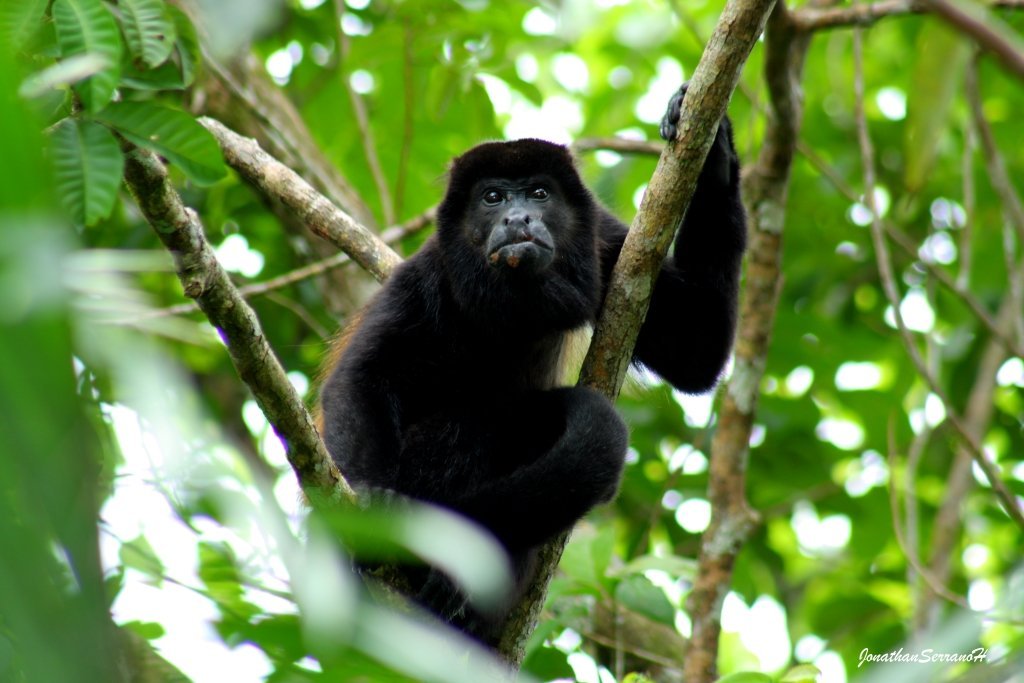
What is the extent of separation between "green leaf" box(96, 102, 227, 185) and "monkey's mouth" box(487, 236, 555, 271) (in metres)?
1.09

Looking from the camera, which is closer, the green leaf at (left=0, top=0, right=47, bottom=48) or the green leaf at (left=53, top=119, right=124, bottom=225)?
the green leaf at (left=0, top=0, right=47, bottom=48)

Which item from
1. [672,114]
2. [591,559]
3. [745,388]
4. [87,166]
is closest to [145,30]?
[87,166]

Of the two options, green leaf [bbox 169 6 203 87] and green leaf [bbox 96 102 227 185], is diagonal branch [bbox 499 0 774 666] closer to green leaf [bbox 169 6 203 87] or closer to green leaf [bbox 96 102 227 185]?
green leaf [bbox 96 102 227 185]

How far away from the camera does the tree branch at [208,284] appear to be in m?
1.87

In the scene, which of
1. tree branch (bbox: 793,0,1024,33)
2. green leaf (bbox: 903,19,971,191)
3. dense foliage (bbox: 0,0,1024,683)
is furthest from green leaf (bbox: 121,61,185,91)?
tree branch (bbox: 793,0,1024,33)

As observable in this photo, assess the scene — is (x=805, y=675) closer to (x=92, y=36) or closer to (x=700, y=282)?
(x=700, y=282)

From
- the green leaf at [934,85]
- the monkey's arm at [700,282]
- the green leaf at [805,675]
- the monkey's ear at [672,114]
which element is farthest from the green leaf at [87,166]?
the green leaf at [805,675]

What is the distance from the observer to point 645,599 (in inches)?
137

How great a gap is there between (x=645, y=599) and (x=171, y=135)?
2.11m

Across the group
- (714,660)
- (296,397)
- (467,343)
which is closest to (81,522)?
(296,397)

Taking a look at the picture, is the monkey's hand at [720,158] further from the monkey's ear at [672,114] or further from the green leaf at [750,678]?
the green leaf at [750,678]

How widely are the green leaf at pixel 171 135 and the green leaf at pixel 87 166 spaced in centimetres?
5

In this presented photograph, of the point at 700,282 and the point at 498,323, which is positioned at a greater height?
the point at 700,282

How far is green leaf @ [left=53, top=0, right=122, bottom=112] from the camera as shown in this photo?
5.77ft
